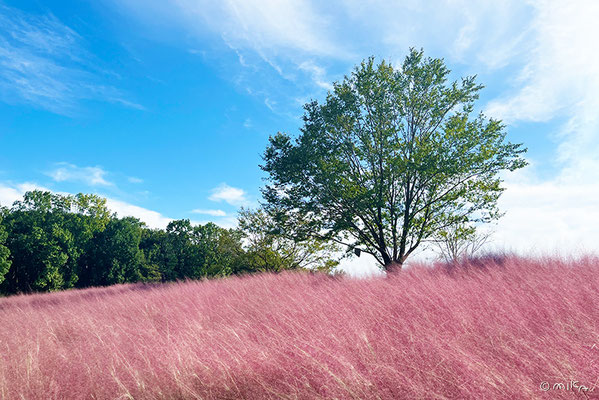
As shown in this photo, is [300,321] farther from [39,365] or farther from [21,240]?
[21,240]

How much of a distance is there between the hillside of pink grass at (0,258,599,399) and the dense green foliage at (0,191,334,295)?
21216 millimetres

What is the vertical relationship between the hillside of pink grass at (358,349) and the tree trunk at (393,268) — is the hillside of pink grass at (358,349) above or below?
below

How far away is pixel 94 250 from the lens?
→ 130 feet

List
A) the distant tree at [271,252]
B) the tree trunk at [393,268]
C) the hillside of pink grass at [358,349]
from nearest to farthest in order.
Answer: the hillside of pink grass at [358,349]
the tree trunk at [393,268]
the distant tree at [271,252]

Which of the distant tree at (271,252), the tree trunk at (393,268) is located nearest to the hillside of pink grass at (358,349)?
the tree trunk at (393,268)

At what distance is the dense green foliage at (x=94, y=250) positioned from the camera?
32.7 m

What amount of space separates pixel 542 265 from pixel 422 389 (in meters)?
8.01

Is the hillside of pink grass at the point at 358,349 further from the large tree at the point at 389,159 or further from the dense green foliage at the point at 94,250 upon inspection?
the dense green foliage at the point at 94,250

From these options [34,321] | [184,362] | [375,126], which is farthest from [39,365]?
[375,126]

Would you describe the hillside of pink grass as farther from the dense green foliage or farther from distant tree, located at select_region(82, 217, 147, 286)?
distant tree, located at select_region(82, 217, 147, 286)

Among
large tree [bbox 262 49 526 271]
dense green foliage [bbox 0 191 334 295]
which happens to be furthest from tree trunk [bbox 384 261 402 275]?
dense green foliage [bbox 0 191 334 295]

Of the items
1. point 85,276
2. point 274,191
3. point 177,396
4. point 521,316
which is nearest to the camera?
point 177,396

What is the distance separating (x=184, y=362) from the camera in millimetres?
4539

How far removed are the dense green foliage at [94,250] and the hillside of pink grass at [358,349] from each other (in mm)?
21216
